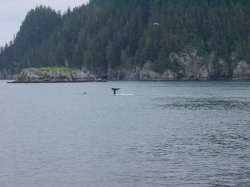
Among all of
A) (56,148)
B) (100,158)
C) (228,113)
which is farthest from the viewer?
(228,113)

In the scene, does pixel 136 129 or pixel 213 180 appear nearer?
pixel 213 180

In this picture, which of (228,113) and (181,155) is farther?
(228,113)

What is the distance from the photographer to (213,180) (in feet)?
125

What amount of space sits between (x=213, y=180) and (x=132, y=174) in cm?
634

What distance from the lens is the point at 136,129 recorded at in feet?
222

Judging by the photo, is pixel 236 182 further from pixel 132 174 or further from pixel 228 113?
pixel 228 113

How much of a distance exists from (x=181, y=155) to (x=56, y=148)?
509 inches

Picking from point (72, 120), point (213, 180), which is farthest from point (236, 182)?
point (72, 120)

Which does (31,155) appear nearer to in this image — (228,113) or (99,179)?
(99,179)

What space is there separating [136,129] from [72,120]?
17.2m

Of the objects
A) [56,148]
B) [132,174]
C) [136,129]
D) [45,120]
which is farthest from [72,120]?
[132,174]

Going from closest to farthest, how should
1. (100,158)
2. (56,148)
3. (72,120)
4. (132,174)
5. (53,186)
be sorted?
(53,186), (132,174), (100,158), (56,148), (72,120)

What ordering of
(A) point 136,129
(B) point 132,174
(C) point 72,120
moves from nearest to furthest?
(B) point 132,174
(A) point 136,129
(C) point 72,120

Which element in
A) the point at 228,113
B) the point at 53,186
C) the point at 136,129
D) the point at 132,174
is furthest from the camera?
the point at 228,113
